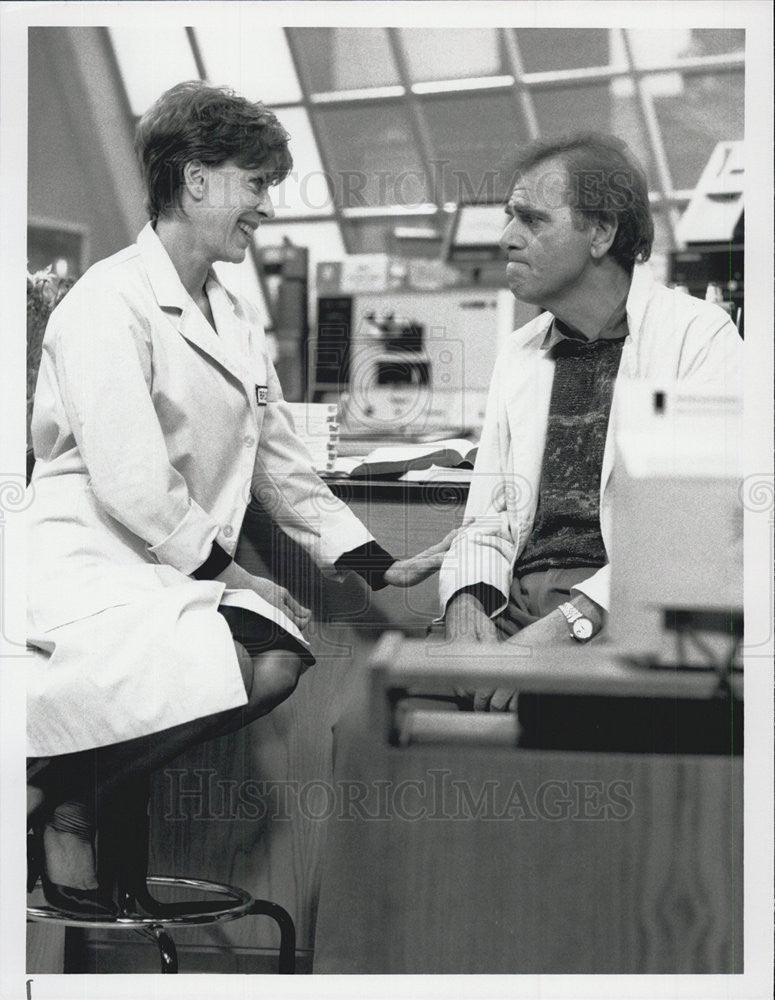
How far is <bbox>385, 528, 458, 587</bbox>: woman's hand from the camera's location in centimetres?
302

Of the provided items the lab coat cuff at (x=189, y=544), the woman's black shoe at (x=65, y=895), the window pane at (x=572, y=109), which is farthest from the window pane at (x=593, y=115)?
the woman's black shoe at (x=65, y=895)

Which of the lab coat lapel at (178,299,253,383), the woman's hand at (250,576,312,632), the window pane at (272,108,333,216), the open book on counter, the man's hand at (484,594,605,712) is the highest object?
the window pane at (272,108,333,216)

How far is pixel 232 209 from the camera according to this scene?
9.87 ft

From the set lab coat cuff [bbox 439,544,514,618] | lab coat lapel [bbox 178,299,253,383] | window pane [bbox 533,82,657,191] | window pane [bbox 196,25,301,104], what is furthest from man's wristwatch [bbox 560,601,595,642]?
window pane [bbox 196,25,301,104]

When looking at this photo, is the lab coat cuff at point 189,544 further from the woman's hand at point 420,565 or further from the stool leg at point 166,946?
the stool leg at point 166,946

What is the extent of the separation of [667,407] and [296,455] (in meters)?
0.82

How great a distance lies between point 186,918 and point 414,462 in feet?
3.68

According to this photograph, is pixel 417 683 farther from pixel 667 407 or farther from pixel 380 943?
pixel 667 407

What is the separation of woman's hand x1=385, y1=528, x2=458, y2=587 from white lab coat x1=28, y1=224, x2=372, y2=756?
0.11 metres

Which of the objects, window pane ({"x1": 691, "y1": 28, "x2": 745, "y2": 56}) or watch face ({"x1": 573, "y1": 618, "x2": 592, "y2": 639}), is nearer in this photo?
watch face ({"x1": 573, "y1": 618, "x2": 592, "y2": 639})

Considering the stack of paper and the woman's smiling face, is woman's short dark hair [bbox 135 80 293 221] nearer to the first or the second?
the woman's smiling face

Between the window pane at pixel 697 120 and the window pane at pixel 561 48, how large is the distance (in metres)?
0.17

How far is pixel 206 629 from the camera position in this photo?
9.64 ft

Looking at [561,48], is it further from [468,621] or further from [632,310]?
[468,621]
